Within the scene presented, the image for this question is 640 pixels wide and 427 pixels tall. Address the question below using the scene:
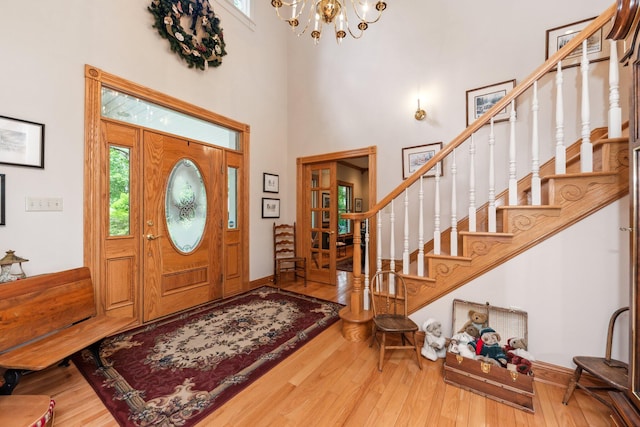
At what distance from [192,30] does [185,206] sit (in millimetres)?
2159

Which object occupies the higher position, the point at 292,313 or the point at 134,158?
the point at 134,158

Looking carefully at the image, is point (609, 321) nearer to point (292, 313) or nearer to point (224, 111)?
point (292, 313)

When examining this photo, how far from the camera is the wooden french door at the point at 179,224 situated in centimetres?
279

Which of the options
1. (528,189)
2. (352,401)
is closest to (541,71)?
(528,189)

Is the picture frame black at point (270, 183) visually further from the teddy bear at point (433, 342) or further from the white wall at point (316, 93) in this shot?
the teddy bear at point (433, 342)

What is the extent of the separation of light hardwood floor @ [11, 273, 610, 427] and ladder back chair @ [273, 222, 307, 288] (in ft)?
7.12

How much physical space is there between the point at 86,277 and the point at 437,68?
4369 mm

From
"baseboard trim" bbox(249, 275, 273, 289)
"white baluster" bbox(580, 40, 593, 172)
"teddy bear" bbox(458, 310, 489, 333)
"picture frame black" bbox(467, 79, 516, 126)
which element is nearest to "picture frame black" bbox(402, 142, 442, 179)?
"picture frame black" bbox(467, 79, 516, 126)

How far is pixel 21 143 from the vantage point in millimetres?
1993

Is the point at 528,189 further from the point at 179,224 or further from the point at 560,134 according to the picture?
the point at 179,224

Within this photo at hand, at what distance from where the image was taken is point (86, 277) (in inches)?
84.5

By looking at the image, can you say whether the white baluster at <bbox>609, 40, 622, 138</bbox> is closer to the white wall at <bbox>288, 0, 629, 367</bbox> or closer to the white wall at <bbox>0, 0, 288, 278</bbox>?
the white wall at <bbox>288, 0, 629, 367</bbox>

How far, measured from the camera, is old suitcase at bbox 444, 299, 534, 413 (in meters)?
1.54

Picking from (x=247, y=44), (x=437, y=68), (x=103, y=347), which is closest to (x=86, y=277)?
(x=103, y=347)
